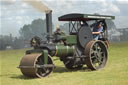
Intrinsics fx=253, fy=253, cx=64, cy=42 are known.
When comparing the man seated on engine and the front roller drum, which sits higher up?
the man seated on engine

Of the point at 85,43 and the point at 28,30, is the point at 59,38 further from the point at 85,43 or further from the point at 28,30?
the point at 28,30

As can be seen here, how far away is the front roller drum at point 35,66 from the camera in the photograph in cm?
916

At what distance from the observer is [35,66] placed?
358 inches

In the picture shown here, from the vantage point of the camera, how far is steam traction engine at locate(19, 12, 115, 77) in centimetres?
954

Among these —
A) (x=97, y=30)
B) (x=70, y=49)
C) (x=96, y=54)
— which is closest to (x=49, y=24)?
(x=70, y=49)

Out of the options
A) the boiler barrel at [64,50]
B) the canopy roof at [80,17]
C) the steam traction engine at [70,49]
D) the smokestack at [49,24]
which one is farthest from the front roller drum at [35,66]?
the canopy roof at [80,17]

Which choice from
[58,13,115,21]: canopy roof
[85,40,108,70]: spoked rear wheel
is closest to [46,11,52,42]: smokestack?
[58,13,115,21]: canopy roof

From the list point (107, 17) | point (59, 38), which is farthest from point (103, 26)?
point (59, 38)

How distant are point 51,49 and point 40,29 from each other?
10905 centimetres

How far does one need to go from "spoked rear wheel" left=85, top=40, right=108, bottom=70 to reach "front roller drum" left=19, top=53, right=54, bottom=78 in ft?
5.89

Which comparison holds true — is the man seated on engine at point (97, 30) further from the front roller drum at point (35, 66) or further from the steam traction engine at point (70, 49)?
the front roller drum at point (35, 66)

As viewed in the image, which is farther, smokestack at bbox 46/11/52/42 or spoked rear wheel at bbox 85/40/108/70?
spoked rear wheel at bbox 85/40/108/70

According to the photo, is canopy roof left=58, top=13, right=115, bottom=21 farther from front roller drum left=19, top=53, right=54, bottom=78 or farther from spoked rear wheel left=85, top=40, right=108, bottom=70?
front roller drum left=19, top=53, right=54, bottom=78

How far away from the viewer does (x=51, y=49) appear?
1014 centimetres
